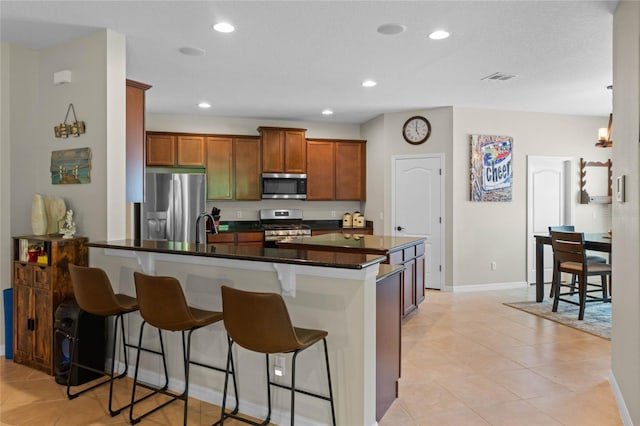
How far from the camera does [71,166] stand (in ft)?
11.9

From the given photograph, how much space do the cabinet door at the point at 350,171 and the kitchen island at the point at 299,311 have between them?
14.8 ft

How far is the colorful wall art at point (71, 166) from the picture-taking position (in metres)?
3.52

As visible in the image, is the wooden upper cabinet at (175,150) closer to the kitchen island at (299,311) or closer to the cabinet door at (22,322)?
the cabinet door at (22,322)

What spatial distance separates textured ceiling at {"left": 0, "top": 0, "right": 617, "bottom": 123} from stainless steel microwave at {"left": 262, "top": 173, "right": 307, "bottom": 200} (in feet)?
4.32

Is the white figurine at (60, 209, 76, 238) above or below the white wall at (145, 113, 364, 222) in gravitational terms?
below

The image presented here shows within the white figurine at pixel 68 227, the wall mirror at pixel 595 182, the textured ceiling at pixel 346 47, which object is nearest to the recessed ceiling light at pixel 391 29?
the textured ceiling at pixel 346 47

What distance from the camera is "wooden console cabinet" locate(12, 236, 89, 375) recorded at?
3.32 meters

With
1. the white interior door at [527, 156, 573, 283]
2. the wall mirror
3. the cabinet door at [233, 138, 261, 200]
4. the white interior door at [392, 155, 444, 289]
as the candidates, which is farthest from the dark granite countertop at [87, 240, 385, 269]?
the wall mirror

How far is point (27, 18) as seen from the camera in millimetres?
3193

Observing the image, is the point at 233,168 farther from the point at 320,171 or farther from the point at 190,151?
the point at 320,171

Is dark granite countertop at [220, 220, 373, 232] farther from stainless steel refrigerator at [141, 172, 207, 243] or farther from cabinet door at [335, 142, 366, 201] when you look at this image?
stainless steel refrigerator at [141, 172, 207, 243]

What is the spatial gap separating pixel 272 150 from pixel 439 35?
382cm

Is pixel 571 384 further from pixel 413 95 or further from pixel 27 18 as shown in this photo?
pixel 27 18

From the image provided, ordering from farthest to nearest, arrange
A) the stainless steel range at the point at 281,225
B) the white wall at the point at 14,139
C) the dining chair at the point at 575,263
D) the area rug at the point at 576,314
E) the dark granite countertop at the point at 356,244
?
the stainless steel range at the point at 281,225 < the dining chair at the point at 575,263 < the area rug at the point at 576,314 < the dark granite countertop at the point at 356,244 < the white wall at the point at 14,139
